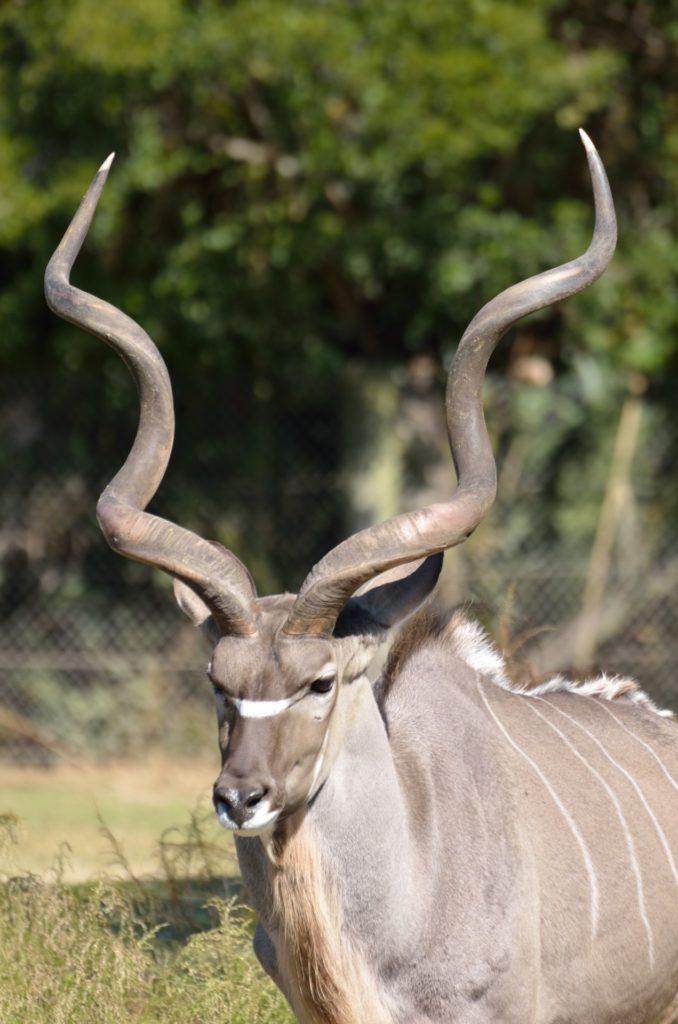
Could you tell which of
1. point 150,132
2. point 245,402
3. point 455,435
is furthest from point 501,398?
point 455,435

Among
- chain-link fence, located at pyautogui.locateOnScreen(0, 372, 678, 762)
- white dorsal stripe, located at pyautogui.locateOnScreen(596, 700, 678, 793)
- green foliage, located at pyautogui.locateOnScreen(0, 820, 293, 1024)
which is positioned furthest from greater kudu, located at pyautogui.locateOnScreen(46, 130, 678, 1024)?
chain-link fence, located at pyautogui.locateOnScreen(0, 372, 678, 762)

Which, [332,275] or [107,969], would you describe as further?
[332,275]

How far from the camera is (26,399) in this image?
884cm

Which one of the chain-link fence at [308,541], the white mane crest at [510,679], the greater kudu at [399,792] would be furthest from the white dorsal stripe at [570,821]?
the chain-link fence at [308,541]

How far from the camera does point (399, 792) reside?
303 centimetres

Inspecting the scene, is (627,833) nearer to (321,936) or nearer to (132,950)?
(321,936)

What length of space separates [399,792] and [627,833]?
0.64 metres

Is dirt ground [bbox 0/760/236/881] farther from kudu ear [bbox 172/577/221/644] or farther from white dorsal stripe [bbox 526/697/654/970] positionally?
kudu ear [bbox 172/577/221/644]

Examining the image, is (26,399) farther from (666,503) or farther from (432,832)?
(432,832)

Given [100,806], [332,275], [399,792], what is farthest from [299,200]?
[399,792]

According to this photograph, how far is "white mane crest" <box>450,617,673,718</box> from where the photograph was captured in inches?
136

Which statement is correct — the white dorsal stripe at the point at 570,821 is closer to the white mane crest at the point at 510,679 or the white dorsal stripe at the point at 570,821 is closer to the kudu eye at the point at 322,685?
the white mane crest at the point at 510,679

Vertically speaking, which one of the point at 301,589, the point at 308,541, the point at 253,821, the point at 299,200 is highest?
the point at 301,589

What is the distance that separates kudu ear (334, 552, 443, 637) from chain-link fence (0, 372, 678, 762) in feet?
16.2
